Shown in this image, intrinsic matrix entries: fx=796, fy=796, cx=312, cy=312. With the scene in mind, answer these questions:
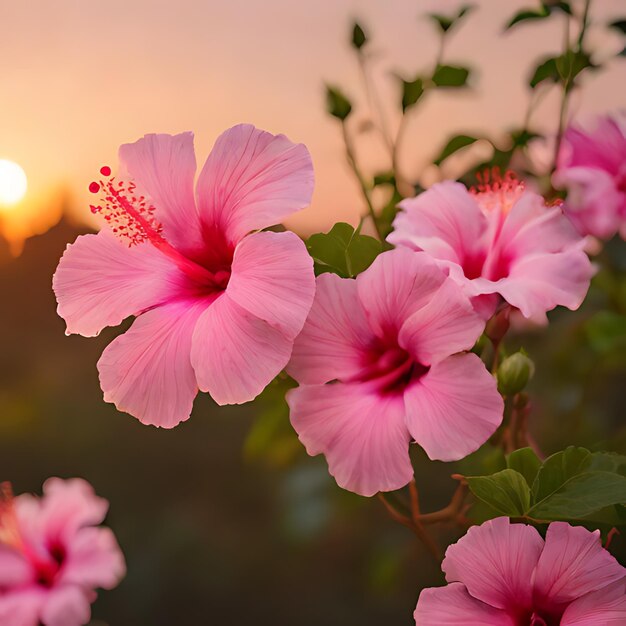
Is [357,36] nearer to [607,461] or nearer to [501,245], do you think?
[501,245]

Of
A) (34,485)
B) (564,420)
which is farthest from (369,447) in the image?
(34,485)

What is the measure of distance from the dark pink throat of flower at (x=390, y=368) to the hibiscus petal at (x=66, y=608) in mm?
426

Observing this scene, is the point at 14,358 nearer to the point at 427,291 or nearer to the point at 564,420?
the point at 564,420

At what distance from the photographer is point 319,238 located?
Answer: 41cm

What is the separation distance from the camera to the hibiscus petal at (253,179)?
0.36m

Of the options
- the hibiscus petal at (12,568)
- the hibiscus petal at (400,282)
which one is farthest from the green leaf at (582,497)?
the hibiscus petal at (12,568)

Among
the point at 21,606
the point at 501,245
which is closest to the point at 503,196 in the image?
the point at 501,245

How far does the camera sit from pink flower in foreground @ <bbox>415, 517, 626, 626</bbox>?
0.36 metres

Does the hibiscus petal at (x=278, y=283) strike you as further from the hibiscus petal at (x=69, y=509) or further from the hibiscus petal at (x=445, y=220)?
the hibiscus petal at (x=69, y=509)

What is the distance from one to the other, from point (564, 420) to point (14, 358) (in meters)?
1.12

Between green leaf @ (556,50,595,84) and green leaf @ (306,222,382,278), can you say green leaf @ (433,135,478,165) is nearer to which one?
green leaf @ (556,50,595,84)

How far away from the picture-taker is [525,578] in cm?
37

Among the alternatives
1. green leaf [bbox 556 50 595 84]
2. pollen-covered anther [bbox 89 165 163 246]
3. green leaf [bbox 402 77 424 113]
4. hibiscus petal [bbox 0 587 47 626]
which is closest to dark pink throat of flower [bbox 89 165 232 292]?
pollen-covered anther [bbox 89 165 163 246]

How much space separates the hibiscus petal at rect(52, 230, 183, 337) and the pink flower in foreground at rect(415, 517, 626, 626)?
19 cm
